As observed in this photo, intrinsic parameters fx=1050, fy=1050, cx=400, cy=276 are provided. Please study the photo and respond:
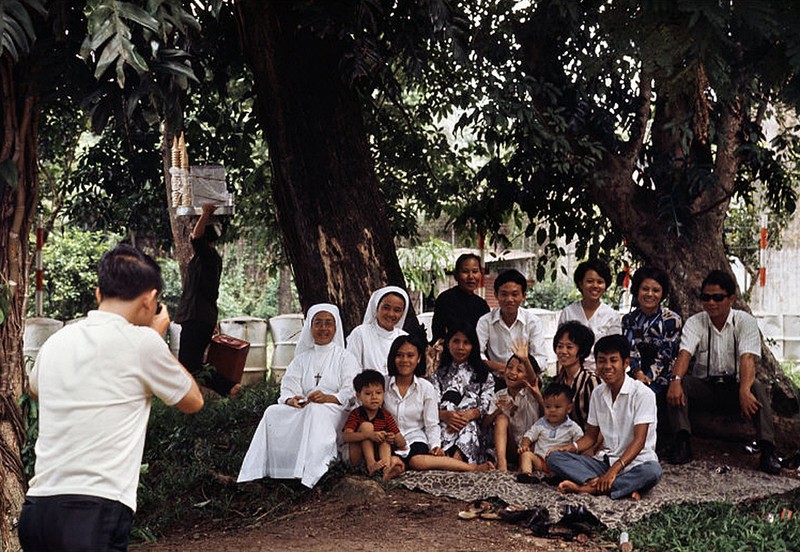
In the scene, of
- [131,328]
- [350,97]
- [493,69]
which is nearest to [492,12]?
[493,69]

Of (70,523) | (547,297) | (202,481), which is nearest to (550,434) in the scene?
(202,481)

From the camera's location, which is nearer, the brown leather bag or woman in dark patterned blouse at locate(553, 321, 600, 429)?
woman in dark patterned blouse at locate(553, 321, 600, 429)

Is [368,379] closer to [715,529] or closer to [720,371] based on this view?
[715,529]

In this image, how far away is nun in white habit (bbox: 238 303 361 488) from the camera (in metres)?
7.20

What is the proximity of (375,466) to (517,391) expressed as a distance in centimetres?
115

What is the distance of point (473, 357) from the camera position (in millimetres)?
7652

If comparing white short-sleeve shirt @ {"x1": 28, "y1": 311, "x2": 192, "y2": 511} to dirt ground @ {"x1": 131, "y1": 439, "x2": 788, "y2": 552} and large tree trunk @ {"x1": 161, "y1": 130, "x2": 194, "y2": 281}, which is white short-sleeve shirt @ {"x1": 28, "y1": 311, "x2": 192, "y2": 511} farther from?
large tree trunk @ {"x1": 161, "y1": 130, "x2": 194, "y2": 281}

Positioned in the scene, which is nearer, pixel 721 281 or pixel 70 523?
pixel 70 523

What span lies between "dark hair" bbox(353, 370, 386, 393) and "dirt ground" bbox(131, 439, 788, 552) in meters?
0.63

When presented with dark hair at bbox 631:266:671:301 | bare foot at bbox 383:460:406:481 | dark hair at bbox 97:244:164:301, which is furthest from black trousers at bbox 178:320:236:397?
dark hair at bbox 97:244:164:301

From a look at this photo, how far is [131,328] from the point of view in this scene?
3.60m

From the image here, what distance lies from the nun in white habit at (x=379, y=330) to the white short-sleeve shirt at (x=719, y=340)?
2.10 meters

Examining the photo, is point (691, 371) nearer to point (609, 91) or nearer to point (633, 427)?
point (633, 427)

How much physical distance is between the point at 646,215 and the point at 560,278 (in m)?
18.6
